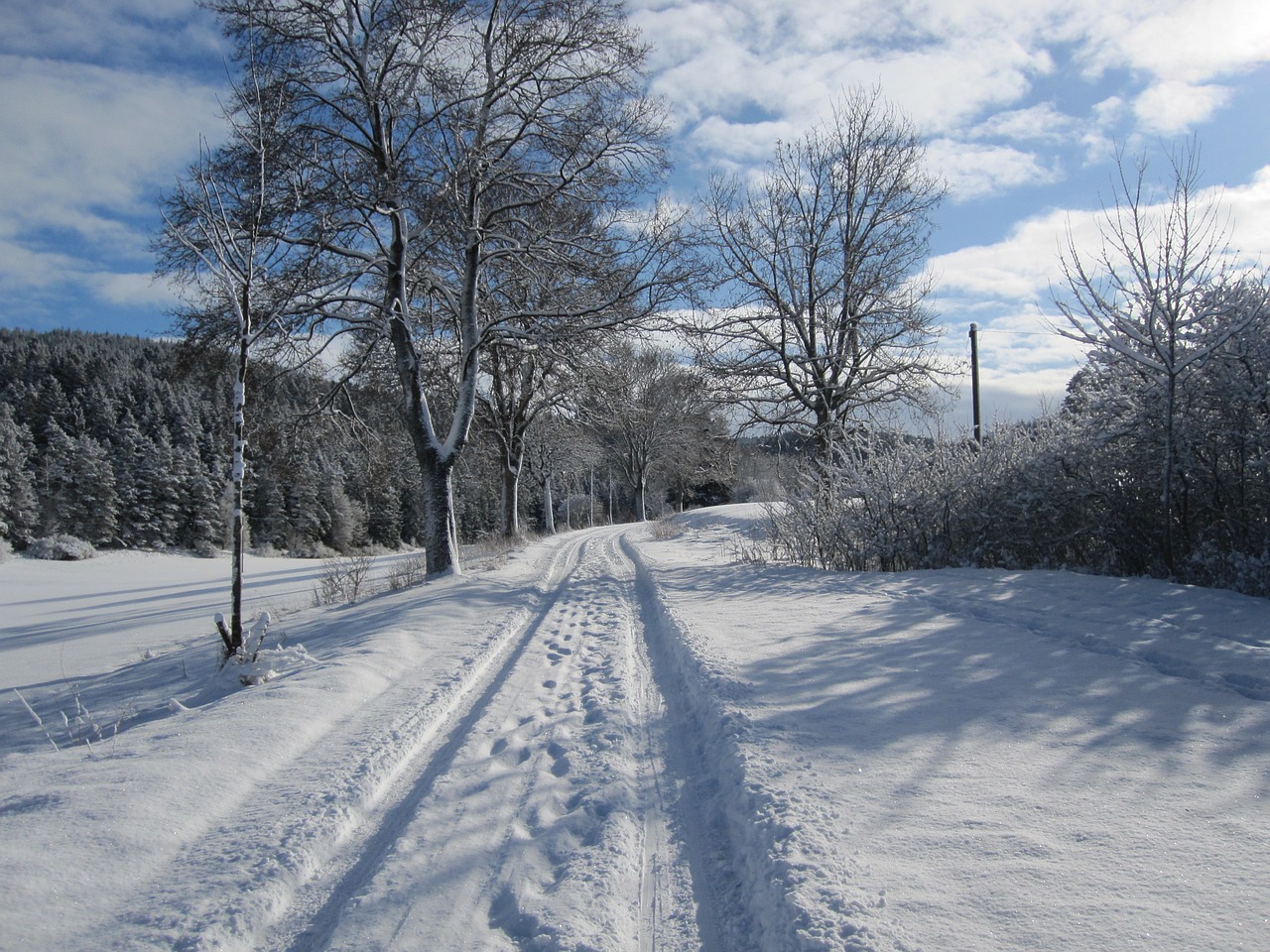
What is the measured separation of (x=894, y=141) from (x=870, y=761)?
17.6 m

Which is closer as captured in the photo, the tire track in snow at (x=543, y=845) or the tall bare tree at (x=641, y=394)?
the tire track in snow at (x=543, y=845)

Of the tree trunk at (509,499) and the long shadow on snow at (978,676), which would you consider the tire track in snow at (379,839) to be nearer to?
the long shadow on snow at (978,676)

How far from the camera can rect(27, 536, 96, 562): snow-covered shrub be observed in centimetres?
2873

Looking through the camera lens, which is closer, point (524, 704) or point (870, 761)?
point (870, 761)

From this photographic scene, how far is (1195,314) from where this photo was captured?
7703 mm

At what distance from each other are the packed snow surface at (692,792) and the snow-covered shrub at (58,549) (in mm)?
28384

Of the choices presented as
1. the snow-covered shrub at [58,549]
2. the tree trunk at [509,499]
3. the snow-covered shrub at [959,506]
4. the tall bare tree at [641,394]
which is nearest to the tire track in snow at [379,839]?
the tall bare tree at [641,394]

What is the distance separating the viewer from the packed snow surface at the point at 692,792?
2510 mm

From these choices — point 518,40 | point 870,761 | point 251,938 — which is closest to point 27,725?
point 251,938

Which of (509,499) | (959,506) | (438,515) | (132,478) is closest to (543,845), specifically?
(438,515)

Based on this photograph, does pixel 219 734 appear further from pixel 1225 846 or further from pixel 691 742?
pixel 1225 846

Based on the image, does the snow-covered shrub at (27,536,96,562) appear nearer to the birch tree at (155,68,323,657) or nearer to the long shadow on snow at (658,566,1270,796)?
the birch tree at (155,68,323,657)

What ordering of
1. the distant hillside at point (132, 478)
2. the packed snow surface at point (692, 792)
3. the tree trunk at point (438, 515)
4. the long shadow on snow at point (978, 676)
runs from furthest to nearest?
the distant hillside at point (132, 478) < the tree trunk at point (438, 515) < the long shadow on snow at point (978, 676) < the packed snow surface at point (692, 792)

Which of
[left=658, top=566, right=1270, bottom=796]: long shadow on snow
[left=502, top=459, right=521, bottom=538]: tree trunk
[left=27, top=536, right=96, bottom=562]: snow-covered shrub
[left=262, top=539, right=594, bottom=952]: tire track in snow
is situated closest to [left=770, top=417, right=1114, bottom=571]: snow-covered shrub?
[left=658, top=566, right=1270, bottom=796]: long shadow on snow
